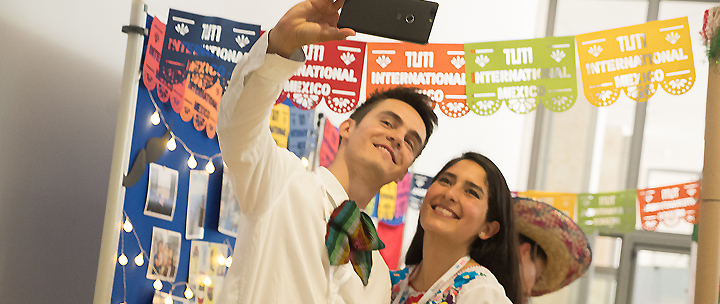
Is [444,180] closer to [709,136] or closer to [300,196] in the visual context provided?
[300,196]

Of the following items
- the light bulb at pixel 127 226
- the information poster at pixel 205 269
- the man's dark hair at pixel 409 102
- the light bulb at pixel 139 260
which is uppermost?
the man's dark hair at pixel 409 102

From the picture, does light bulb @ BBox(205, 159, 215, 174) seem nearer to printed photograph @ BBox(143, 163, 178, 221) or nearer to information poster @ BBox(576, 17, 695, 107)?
printed photograph @ BBox(143, 163, 178, 221)

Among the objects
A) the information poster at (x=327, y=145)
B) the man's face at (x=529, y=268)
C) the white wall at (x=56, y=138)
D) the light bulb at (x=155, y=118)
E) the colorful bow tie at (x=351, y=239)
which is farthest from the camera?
the information poster at (x=327, y=145)

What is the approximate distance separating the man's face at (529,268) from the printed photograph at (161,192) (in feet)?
4.47

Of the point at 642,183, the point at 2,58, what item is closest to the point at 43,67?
the point at 2,58

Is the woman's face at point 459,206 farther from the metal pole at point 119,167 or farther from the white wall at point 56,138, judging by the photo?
the white wall at point 56,138

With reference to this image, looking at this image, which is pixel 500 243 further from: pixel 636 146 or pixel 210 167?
pixel 636 146

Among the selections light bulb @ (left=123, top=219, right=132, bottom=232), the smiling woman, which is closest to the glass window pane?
the smiling woman

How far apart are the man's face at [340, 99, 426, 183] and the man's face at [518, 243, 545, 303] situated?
0.89m

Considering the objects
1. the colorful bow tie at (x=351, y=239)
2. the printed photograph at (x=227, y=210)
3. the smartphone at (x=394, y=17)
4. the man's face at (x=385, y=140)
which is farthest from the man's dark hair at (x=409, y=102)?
the printed photograph at (x=227, y=210)

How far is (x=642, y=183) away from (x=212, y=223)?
5146 mm

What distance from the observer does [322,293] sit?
58.5 inches

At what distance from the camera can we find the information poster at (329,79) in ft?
7.54

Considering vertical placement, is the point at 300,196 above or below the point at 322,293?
above
